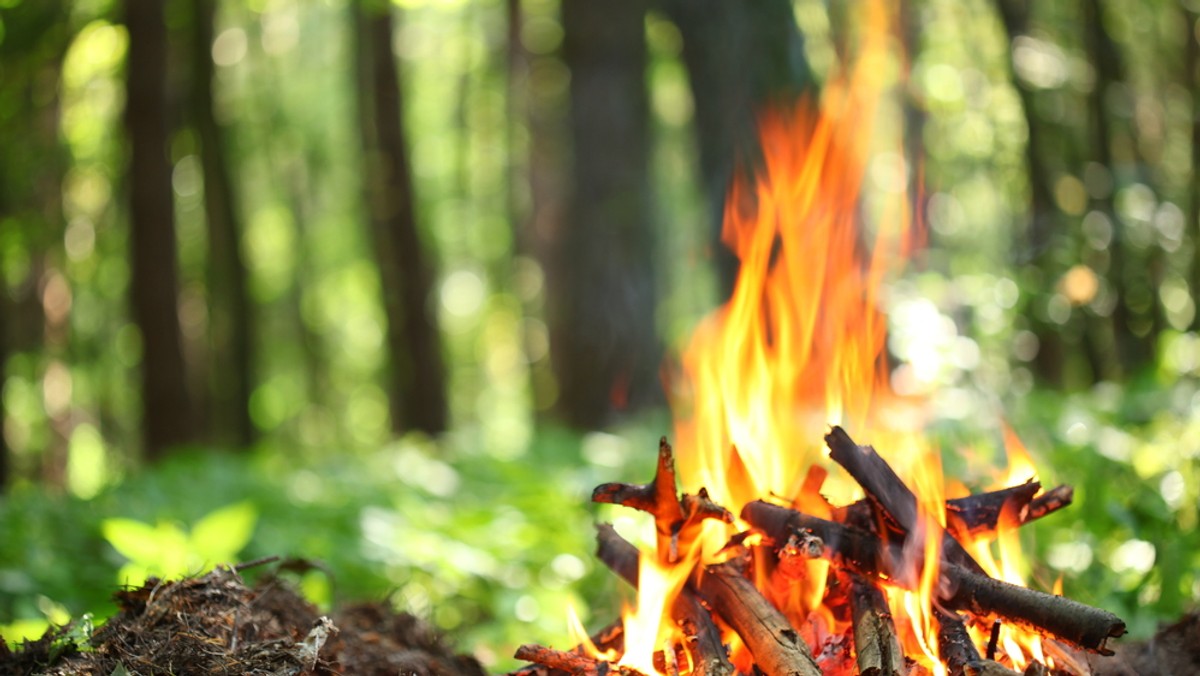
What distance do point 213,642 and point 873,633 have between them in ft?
5.29

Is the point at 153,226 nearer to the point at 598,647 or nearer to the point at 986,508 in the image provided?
the point at 598,647

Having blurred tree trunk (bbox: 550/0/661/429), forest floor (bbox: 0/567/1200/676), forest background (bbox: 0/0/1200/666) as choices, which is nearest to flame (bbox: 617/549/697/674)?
forest floor (bbox: 0/567/1200/676)

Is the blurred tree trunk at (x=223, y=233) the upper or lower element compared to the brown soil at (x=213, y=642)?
upper

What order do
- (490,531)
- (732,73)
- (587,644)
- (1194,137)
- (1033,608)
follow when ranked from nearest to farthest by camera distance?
1. (1033,608)
2. (587,644)
3. (490,531)
4. (732,73)
5. (1194,137)

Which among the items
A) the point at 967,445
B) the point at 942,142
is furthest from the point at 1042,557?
the point at 942,142

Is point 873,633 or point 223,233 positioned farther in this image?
point 223,233

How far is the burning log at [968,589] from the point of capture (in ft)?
7.93

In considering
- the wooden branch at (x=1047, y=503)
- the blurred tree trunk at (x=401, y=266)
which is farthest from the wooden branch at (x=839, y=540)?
the blurred tree trunk at (x=401, y=266)

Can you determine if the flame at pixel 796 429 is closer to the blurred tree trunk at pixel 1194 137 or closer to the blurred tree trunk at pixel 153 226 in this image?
the blurred tree trunk at pixel 1194 137

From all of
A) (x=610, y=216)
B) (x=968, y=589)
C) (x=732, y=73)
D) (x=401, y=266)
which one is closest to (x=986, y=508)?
(x=968, y=589)

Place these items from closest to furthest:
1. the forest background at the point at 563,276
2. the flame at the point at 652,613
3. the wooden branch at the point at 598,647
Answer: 1. the flame at the point at 652,613
2. the wooden branch at the point at 598,647
3. the forest background at the point at 563,276

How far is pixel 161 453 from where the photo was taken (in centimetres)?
905

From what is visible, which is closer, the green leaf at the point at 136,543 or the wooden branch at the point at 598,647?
the wooden branch at the point at 598,647

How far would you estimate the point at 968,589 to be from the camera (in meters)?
2.60
